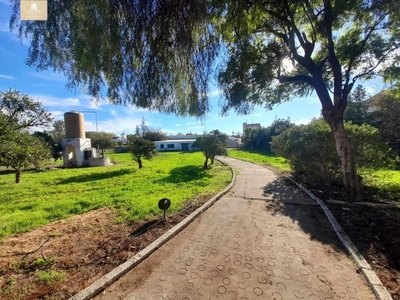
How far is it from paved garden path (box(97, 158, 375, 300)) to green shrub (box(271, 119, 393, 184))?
13.9 feet

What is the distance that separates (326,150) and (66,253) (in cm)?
958

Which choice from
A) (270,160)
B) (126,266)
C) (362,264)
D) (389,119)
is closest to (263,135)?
(270,160)

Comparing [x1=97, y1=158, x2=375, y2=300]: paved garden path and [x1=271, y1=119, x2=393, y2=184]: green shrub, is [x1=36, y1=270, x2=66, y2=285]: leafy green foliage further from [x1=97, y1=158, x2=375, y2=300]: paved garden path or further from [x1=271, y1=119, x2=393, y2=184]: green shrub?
[x1=271, y1=119, x2=393, y2=184]: green shrub

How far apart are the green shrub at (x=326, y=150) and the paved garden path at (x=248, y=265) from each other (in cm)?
423

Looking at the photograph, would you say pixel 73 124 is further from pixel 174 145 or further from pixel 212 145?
pixel 174 145

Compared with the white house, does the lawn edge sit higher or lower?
lower

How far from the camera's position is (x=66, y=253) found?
11.4 feet

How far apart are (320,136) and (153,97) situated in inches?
329

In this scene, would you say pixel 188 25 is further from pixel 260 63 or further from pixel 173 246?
pixel 260 63

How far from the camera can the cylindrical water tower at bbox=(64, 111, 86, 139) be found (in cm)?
2083

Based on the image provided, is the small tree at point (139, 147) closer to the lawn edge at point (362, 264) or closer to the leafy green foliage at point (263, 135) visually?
the lawn edge at point (362, 264)

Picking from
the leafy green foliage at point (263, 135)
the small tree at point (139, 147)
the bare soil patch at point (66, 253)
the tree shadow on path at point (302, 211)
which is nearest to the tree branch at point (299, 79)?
the tree shadow on path at point (302, 211)

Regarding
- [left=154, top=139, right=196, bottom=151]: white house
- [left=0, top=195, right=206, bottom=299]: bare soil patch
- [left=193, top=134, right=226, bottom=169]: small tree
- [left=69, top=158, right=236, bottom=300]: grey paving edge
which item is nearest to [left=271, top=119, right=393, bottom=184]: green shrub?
[left=193, top=134, right=226, bottom=169]: small tree

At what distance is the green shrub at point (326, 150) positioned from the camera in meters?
7.28
